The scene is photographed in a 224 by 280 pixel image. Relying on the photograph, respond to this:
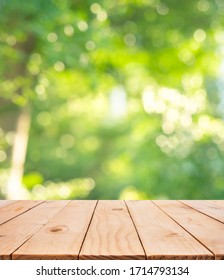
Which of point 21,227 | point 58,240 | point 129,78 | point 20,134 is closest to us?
point 58,240

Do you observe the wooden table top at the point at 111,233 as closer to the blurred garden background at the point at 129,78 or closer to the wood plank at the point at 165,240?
the wood plank at the point at 165,240

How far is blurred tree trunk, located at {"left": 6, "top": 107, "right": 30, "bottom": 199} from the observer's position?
5.62 m

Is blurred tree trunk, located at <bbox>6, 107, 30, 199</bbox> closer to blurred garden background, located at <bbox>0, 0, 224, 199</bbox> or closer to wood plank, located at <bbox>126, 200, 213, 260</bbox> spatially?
blurred garden background, located at <bbox>0, 0, 224, 199</bbox>

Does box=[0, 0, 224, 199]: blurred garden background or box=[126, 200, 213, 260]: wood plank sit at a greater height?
box=[0, 0, 224, 199]: blurred garden background

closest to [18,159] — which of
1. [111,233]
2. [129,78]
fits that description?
[129,78]

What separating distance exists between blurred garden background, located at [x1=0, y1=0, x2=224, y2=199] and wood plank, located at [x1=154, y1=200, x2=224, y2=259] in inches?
113

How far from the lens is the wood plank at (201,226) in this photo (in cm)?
94

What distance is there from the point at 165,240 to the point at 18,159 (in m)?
5.06

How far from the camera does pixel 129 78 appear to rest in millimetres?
9016

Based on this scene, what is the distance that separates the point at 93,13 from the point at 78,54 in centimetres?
75

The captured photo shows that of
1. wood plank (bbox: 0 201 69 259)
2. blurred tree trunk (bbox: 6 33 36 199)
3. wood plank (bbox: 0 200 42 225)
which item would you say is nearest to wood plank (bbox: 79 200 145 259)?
wood plank (bbox: 0 201 69 259)

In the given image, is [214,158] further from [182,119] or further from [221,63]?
[221,63]

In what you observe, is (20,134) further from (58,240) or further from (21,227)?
(58,240)
